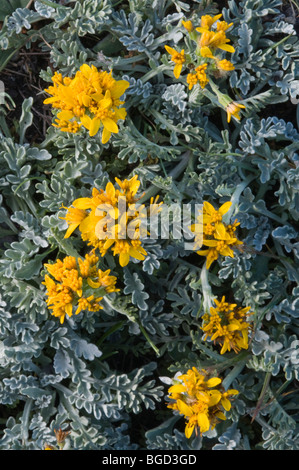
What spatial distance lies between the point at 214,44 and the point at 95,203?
0.85 metres

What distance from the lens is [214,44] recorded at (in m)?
2.20

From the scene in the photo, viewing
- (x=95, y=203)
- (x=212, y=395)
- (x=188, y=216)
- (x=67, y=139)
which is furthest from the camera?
(x=67, y=139)

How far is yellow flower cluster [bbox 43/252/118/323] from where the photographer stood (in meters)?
2.09

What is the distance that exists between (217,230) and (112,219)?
18.4 inches

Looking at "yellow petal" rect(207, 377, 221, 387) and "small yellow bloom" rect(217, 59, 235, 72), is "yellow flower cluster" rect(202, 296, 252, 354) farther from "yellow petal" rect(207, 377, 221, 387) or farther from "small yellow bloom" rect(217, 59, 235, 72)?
"small yellow bloom" rect(217, 59, 235, 72)

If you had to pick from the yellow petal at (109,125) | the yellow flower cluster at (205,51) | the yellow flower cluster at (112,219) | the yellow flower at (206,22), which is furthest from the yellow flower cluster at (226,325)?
the yellow flower at (206,22)

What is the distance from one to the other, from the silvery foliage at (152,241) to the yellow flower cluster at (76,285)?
0.26 meters

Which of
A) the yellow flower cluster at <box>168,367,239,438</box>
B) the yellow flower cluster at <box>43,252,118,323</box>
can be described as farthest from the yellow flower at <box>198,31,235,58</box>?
the yellow flower cluster at <box>168,367,239,438</box>

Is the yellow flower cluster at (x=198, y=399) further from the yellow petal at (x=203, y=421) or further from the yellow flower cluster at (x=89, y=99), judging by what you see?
the yellow flower cluster at (x=89, y=99)

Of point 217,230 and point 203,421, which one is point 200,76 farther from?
point 203,421

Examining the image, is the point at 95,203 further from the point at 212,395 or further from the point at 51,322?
the point at 212,395

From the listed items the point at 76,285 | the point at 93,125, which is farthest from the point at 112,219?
the point at 93,125

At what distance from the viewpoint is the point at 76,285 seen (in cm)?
207

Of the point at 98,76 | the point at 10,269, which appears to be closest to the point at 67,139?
the point at 98,76
